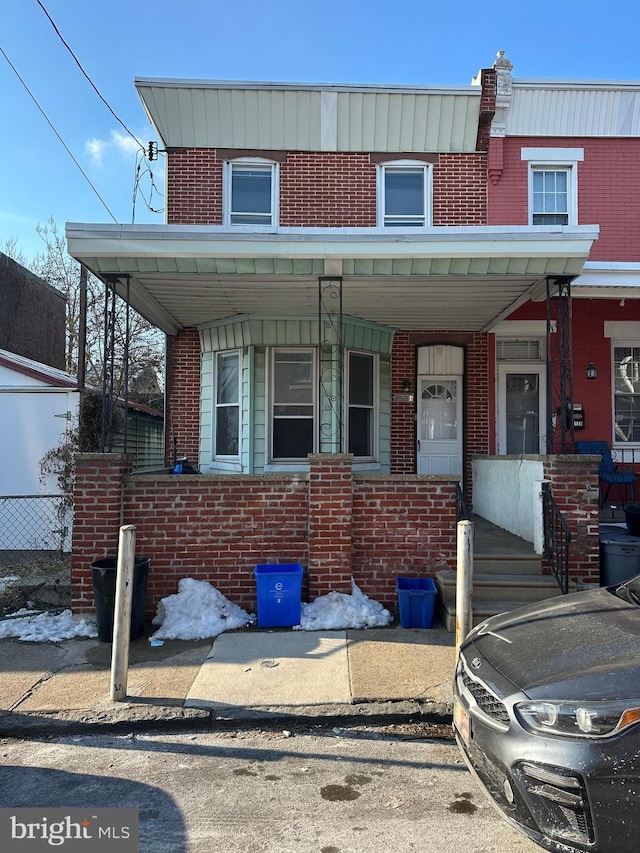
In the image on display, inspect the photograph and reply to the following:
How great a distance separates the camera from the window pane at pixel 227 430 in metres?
9.23

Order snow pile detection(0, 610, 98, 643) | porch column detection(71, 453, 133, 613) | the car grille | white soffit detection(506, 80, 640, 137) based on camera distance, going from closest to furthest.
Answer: the car grille
snow pile detection(0, 610, 98, 643)
porch column detection(71, 453, 133, 613)
white soffit detection(506, 80, 640, 137)

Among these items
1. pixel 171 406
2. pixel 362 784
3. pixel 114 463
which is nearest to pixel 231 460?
pixel 171 406

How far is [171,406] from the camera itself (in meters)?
9.94

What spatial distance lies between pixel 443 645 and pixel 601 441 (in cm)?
591

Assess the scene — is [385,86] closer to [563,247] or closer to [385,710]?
[563,247]

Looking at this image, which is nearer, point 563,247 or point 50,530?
→ point 563,247

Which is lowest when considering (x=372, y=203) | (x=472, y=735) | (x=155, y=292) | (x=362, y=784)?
(x=362, y=784)

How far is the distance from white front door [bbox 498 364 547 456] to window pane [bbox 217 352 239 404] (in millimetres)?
4594

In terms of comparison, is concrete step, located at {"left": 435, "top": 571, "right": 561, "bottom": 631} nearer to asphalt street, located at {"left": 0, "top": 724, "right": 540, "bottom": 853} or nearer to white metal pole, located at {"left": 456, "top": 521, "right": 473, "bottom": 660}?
white metal pole, located at {"left": 456, "top": 521, "right": 473, "bottom": 660}

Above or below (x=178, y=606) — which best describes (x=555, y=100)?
above

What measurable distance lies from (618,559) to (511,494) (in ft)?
5.58

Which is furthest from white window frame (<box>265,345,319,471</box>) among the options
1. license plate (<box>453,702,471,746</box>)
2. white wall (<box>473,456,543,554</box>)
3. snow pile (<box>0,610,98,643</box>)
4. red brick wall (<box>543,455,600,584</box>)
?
license plate (<box>453,702,471,746</box>)

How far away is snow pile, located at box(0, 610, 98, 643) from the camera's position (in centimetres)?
585

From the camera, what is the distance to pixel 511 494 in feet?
25.9
